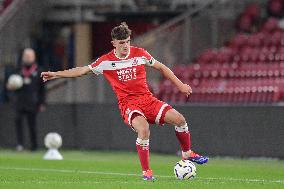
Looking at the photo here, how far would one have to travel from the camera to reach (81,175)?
15727 mm

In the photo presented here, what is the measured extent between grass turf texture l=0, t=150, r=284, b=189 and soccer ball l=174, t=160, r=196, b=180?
122 mm

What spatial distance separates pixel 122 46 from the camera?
562 inches

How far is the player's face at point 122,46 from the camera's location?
1421 cm

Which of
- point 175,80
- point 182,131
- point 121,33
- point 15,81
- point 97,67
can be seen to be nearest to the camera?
point 121,33

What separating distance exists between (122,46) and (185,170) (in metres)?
1.88

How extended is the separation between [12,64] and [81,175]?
1298 centimetres

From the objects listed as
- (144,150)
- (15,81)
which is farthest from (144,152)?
(15,81)

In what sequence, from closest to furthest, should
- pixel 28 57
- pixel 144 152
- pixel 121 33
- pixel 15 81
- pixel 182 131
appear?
1. pixel 144 152
2. pixel 121 33
3. pixel 182 131
4. pixel 28 57
5. pixel 15 81

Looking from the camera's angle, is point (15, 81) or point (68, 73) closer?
point (68, 73)

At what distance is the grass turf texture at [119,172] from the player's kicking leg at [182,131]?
30 cm

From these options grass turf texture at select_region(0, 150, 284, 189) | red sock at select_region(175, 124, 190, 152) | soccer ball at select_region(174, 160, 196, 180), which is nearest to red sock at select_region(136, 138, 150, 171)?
grass turf texture at select_region(0, 150, 284, 189)

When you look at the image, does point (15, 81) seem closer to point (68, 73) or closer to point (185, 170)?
point (68, 73)

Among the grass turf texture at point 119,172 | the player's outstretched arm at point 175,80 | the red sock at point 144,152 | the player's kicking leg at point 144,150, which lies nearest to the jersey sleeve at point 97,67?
the player's outstretched arm at point 175,80

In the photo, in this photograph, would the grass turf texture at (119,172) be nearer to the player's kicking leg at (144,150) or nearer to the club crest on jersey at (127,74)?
the player's kicking leg at (144,150)
